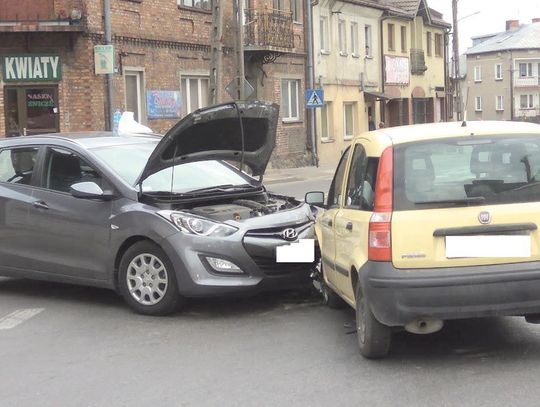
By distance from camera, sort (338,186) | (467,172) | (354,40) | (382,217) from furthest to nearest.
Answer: (354,40)
(338,186)
(467,172)
(382,217)

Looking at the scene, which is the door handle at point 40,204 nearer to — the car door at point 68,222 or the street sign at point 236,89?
the car door at point 68,222

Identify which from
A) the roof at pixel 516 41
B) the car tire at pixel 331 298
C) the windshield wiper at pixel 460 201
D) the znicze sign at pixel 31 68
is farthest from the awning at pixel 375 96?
the roof at pixel 516 41

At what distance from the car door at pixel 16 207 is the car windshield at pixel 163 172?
0.85m

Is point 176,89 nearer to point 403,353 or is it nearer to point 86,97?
point 86,97

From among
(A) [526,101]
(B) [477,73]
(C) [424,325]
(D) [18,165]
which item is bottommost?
(C) [424,325]

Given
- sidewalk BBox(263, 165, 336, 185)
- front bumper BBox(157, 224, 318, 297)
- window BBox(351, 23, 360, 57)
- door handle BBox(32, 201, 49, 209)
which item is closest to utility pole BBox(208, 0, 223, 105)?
sidewalk BBox(263, 165, 336, 185)

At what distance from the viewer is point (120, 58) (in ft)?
65.8

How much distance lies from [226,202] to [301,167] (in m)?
21.7

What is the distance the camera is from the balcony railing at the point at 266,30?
25.0 meters

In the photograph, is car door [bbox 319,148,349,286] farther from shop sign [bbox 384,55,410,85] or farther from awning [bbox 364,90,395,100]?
shop sign [bbox 384,55,410,85]

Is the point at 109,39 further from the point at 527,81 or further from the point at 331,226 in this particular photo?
the point at 527,81

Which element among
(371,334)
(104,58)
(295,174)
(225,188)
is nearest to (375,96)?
(295,174)

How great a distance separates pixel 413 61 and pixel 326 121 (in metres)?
10.6

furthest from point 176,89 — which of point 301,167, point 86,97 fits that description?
point 301,167
